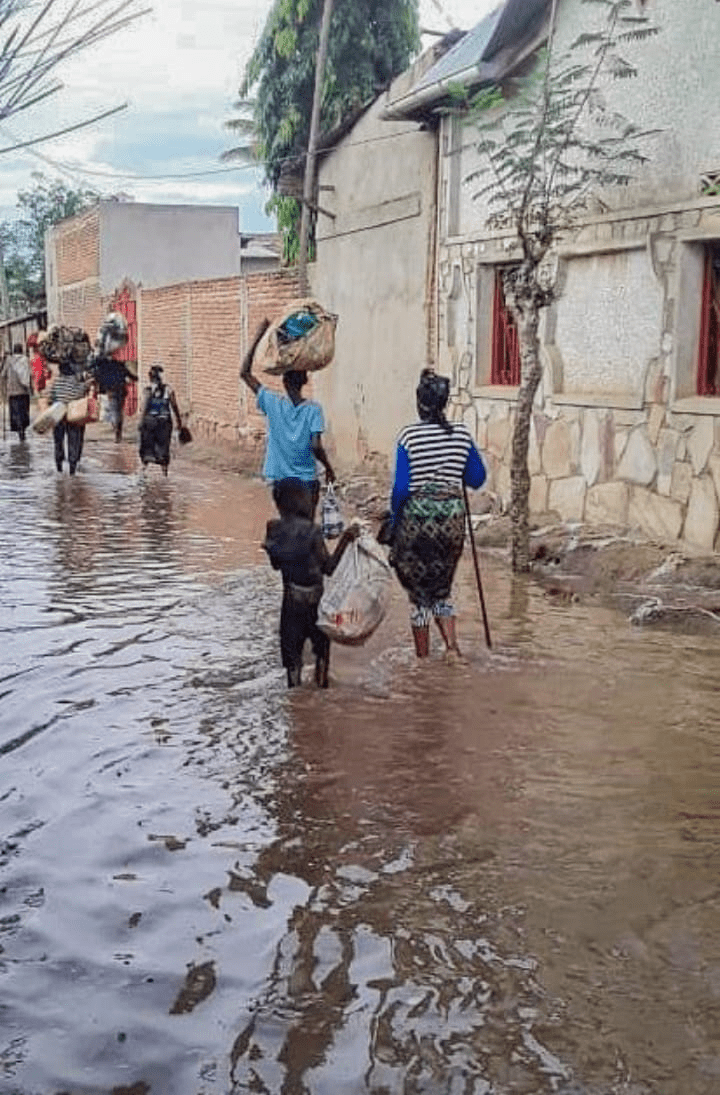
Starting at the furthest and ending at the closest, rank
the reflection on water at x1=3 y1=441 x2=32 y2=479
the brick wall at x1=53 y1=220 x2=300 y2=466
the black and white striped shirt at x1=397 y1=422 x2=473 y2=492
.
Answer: the brick wall at x1=53 y1=220 x2=300 y2=466
the reflection on water at x1=3 y1=441 x2=32 y2=479
the black and white striped shirt at x1=397 y1=422 x2=473 y2=492

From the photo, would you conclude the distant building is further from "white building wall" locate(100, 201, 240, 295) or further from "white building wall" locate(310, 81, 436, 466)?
"white building wall" locate(310, 81, 436, 466)

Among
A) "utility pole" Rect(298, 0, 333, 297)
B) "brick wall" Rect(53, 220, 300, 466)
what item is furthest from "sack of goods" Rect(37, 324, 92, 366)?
"utility pole" Rect(298, 0, 333, 297)

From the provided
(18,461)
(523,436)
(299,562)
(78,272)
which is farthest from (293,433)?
(78,272)

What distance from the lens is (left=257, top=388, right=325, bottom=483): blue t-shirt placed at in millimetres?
7770

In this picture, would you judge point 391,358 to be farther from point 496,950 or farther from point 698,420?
point 496,950

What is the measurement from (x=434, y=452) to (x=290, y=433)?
1069 millimetres

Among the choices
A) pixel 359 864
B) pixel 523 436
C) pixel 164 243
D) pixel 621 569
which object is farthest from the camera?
pixel 164 243

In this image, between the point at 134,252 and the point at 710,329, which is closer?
the point at 710,329

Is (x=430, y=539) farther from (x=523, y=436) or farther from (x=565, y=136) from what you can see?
(x=565, y=136)

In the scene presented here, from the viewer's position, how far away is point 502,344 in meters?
13.2

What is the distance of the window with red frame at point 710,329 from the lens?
972cm

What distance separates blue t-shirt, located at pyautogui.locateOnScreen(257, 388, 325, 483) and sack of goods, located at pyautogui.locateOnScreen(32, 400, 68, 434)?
8.51 m

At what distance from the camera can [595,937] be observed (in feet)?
13.1

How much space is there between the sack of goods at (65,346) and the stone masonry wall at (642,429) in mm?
5486
